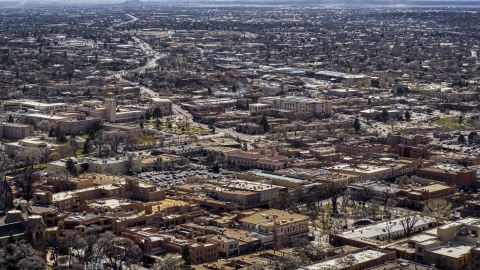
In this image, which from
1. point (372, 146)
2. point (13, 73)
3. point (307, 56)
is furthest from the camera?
point (307, 56)

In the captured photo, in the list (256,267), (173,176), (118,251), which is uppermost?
(118,251)

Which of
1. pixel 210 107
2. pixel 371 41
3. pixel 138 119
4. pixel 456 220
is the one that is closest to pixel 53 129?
pixel 138 119

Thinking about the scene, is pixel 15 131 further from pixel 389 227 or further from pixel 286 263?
pixel 286 263

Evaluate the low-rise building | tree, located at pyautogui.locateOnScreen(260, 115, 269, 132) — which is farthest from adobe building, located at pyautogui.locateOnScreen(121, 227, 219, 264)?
tree, located at pyautogui.locateOnScreen(260, 115, 269, 132)

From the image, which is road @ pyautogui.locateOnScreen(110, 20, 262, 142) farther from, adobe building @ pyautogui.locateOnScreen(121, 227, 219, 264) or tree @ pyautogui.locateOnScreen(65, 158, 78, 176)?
adobe building @ pyautogui.locateOnScreen(121, 227, 219, 264)

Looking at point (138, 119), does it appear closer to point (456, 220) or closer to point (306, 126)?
point (306, 126)

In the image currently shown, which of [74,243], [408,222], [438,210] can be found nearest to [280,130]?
[438,210]

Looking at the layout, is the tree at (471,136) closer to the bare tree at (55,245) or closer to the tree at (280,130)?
the tree at (280,130)
